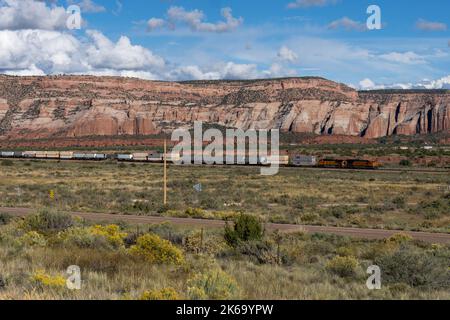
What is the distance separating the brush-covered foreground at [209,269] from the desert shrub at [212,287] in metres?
0.02

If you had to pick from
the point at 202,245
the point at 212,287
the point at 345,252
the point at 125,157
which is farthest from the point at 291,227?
the point at 125,157

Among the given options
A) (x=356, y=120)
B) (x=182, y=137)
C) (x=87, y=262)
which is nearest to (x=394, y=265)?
(x=87, y=262)

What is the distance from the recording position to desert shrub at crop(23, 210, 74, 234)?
18219 mm

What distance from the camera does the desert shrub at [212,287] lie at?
317 inches

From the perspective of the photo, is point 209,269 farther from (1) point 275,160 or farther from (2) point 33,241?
(1) point 275,160

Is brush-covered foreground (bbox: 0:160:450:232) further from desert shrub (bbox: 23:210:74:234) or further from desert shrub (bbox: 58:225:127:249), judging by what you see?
desert shrub (bbox: 58:225:127:249)

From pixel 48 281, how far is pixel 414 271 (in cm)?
672

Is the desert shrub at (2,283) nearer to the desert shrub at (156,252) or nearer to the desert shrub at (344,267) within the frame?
the desert shrub at (156,252)

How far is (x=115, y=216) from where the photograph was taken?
86.8ft

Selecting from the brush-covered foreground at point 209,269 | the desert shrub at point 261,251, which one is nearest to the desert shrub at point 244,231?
the brush-covered foreground at point 209,269

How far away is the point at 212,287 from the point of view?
8.42 meters
